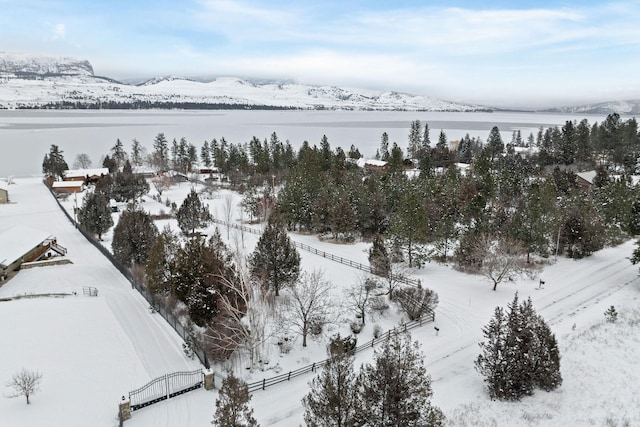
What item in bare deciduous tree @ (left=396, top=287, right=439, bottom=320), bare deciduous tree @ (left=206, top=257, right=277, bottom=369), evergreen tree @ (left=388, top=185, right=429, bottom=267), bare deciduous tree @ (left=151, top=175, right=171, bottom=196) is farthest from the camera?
bare deciduous tree @ (left=151, top=175, right=171, bottom=196)

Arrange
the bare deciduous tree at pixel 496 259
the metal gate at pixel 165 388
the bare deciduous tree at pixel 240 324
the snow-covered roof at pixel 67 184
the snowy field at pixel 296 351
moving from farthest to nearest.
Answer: the snow-covered roof at pixel 67 184 < the bare deciduous tree at pixel 496 259 < the bare deciduous tree at pixel 240 324 < the metal gate at pixel 165 388 < the snowy field at pixel 296 351

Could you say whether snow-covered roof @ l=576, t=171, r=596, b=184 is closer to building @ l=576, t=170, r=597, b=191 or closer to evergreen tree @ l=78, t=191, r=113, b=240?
building @ l=576, t=170, r=597, b=191

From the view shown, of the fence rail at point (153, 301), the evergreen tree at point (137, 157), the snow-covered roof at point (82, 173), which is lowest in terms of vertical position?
the fence rail at point (153, 301)

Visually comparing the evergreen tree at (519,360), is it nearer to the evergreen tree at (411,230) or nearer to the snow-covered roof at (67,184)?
the evergreen tree at (411,230)

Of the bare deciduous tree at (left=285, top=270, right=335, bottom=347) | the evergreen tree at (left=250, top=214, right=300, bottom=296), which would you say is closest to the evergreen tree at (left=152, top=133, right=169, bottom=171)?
the evergreen tree at (left=250, top=214, right=300, bottom=296)

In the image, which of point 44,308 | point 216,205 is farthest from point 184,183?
point 44,308

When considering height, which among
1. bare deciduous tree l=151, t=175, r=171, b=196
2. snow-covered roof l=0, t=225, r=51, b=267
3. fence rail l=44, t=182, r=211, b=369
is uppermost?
snow-covered roof l=0, t=225, r=51, b=267

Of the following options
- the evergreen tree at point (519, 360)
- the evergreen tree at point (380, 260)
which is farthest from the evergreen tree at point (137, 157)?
the evergreen tree at point (519, 360)
